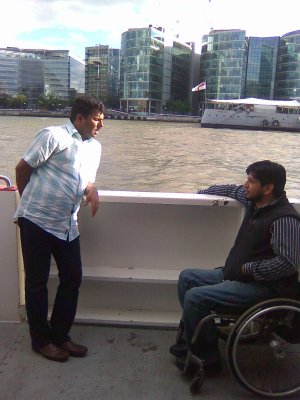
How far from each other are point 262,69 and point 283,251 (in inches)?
4125

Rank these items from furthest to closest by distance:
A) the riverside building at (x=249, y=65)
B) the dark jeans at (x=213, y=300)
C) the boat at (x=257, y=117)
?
the riverside building at (x=249, y=65)
the boat at (x=257, y=117)
the dark jeans at (x=213, y=300)

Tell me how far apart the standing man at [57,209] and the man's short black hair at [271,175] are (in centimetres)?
102

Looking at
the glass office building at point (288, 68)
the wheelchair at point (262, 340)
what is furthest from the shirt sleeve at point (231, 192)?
the glass office building at point (288, 68)

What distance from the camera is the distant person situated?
2.32 meters

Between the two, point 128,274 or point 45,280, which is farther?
point 128,274

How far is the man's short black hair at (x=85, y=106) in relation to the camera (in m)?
2.66

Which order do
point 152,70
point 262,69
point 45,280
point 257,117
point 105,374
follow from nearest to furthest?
point 105,374
point 45,280
point 257,117
point 262,69
point 152,70

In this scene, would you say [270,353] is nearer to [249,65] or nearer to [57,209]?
[57,209]

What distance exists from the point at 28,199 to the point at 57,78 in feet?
390

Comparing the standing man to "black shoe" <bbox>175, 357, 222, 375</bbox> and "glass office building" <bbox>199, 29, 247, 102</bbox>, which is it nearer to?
"black shoe" <bbox>175, 357, 222, 375</bbox>

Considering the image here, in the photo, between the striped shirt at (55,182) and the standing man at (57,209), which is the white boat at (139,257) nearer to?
the standing man at (57,209)

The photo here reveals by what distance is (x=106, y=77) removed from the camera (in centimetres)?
9856

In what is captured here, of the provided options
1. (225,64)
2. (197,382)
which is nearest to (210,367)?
(197,382)

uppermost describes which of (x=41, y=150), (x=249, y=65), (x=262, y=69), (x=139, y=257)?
(x=249, y=65)
